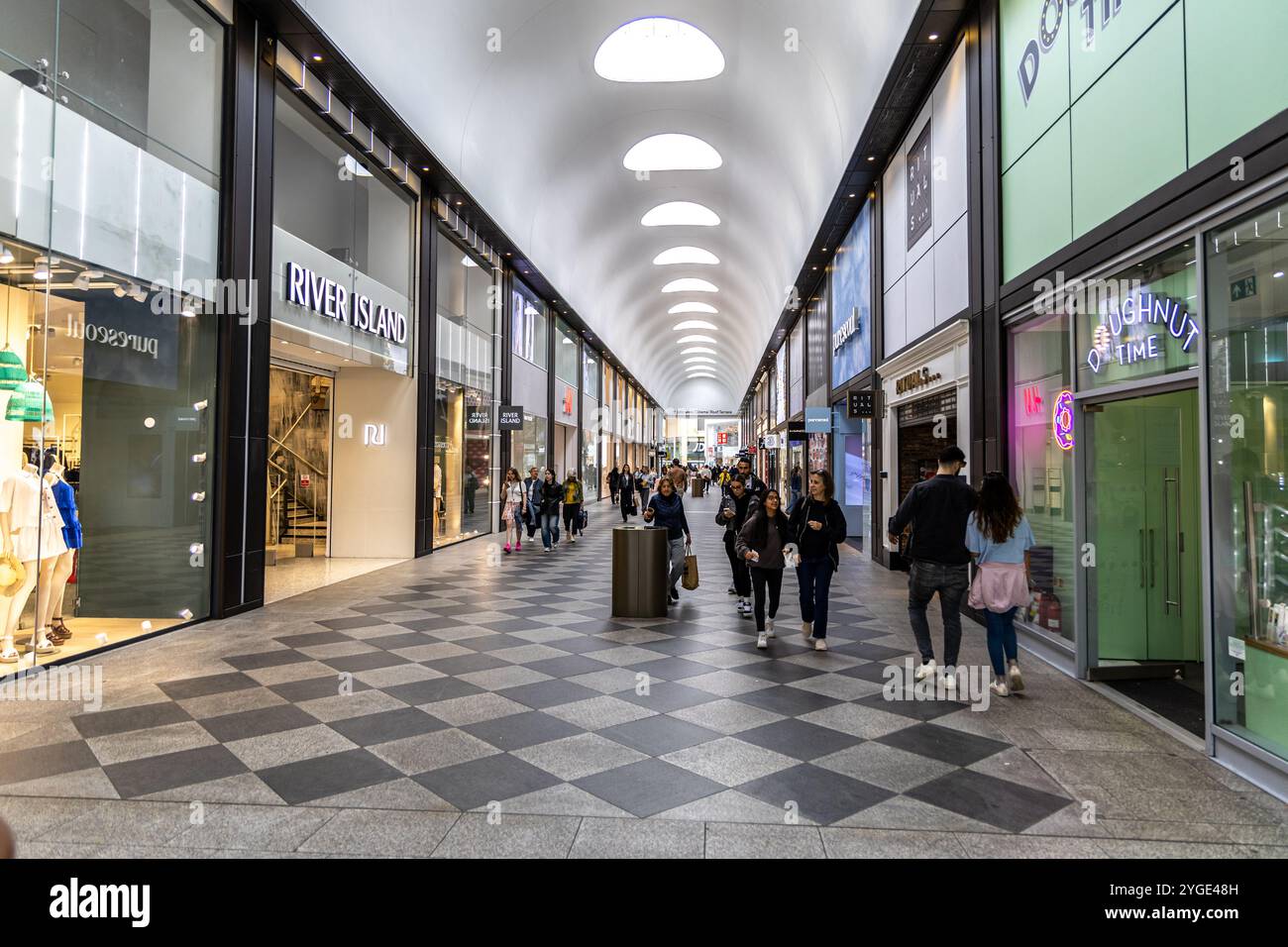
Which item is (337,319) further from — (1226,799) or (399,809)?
(1226,799)

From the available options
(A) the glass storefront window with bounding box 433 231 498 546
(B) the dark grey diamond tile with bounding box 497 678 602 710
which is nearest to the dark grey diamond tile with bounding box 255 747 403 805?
(B) the dark grey diamond tile with bounding box 497 678 602 710

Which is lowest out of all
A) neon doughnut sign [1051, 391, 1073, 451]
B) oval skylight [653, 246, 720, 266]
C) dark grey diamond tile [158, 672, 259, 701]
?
dark grey diamond tile [158, 672, 259, 701]

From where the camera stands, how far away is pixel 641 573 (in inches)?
332

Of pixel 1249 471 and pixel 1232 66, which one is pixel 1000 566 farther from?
pixel 1232 66

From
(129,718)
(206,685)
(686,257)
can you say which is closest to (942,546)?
(206,685)

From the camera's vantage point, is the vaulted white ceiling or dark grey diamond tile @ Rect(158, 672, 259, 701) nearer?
dark grey diamond tile @ Rect(158, 672, 259, 701)

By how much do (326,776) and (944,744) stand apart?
136 inches

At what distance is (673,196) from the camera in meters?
23.8

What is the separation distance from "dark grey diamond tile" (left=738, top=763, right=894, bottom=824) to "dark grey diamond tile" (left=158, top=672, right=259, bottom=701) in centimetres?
394

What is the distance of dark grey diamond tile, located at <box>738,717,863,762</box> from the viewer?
4.30 metres

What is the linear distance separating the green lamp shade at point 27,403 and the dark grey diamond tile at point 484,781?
5.10 m

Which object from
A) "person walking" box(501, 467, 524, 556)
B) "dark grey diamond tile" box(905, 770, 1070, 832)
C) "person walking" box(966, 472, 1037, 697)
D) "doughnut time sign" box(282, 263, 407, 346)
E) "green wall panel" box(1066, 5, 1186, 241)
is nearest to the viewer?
"dark grey diamond tile" box(905, 770, 1070, 832)

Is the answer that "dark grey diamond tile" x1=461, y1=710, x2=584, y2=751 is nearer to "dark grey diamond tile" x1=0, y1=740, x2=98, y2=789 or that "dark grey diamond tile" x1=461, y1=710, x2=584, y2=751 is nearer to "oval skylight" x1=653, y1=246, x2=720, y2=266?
"dark grey diamond tile" x1=0, y1=740, x2=98, y2=789

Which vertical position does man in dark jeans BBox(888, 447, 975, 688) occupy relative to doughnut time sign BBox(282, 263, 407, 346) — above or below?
below
